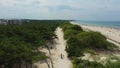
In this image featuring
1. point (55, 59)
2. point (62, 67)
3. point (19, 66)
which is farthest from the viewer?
point (55, 59)

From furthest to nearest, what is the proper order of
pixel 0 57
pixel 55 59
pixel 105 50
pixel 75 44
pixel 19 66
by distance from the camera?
pixel 105 50, pixel 75 44, pixel 55 59, pixel 19 66, pixel 0 57

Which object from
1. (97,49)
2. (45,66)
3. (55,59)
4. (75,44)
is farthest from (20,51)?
(97,49)

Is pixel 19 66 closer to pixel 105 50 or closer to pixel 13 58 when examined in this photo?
pixel 13 58

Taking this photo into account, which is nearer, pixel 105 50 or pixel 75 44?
pixel 75 44

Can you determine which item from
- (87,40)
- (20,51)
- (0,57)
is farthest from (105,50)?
(0,57)

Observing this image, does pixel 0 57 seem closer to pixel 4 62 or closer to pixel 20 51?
pixel 4 62

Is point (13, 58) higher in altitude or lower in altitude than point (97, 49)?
higher

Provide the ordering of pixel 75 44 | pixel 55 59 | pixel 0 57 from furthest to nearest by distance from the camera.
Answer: pixel 75 44
pixel 55 59
pixel 0 57

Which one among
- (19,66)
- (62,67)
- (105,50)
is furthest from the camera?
(105,50)

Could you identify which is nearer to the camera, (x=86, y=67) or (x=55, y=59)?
(x=86, y=67)
